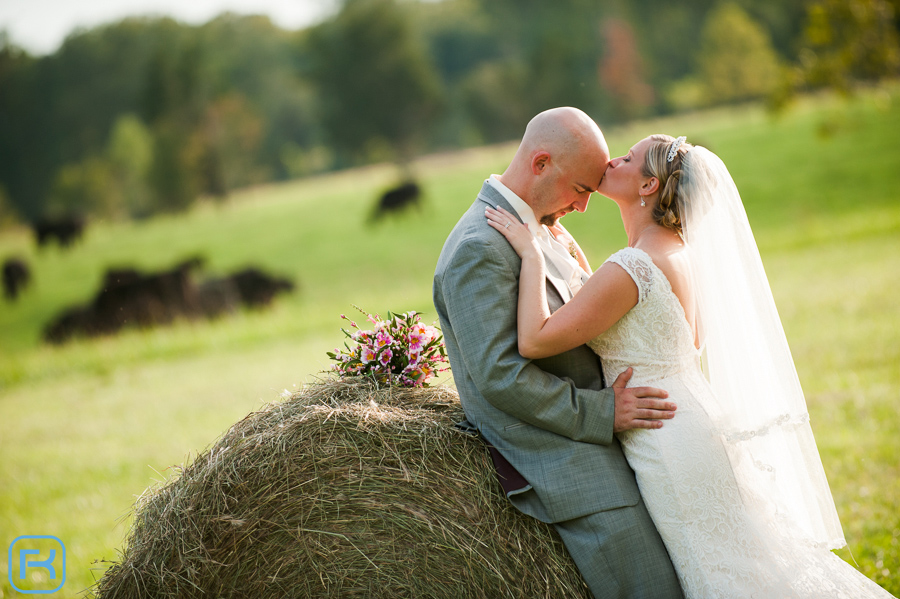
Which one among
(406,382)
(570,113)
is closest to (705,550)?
(406,382)

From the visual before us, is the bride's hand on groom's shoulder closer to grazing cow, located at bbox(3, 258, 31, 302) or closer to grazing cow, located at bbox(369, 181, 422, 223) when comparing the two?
grazing cow, located at bbox(3, 258, 31, 302)

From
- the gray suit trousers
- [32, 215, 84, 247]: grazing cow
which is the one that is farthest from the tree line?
the gray suit trousers

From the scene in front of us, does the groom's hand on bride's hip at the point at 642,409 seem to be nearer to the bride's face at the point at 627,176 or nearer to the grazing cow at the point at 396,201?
the bride's face at the point at 627,176

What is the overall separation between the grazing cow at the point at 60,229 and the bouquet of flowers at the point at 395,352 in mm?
31642

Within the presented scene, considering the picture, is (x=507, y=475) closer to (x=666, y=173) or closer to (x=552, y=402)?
(x=552, y=402)

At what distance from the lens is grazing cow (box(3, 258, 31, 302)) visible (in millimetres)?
27344

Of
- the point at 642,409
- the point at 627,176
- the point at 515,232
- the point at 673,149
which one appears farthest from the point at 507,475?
the point at 673,149

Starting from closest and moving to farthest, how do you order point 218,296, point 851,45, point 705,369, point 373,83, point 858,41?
1. point 705,369
2. point 851,45
3. point 858,41
4. point 218,296
5. point 373,83

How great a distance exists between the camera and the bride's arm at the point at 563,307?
3.30 metres

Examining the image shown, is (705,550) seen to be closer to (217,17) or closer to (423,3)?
(217,17)

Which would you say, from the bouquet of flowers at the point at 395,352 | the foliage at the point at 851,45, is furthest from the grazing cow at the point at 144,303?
the bouquet of flowers at the point at 395,352

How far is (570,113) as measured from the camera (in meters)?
3.55

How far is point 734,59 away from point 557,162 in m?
49.0
